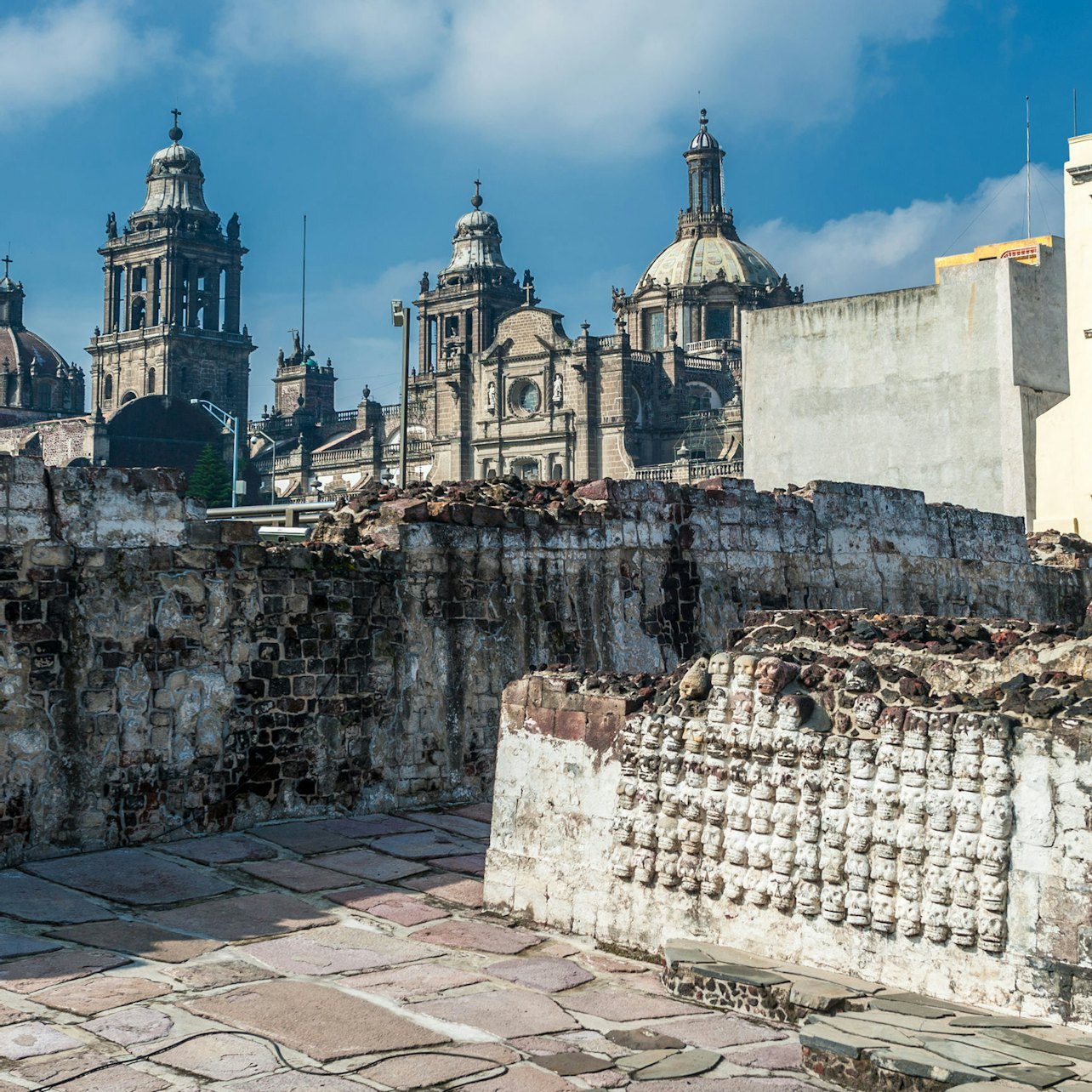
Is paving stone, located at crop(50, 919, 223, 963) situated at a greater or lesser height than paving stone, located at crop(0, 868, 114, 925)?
lesser

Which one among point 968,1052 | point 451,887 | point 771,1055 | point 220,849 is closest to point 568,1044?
point 771,1055

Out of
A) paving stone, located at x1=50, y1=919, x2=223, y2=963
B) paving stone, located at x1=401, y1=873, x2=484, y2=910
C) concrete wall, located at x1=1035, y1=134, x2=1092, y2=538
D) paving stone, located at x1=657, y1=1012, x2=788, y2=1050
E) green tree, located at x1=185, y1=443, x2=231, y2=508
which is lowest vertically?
paving stone, located at x1=657, y1=1012, x2=788, y2=1050

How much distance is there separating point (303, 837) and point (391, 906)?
5.09ft

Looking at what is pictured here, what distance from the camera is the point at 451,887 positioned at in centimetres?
720

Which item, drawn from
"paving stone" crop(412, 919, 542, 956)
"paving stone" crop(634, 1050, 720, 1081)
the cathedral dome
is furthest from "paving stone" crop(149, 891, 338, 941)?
the cathedral dome

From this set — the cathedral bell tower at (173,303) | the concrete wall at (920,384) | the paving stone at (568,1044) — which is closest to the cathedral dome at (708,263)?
the cathedral bell tower at (173,303)

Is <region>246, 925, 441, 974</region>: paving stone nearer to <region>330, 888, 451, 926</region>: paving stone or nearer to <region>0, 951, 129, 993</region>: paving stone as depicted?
<region>330, 888, 451, 926</region>: paving stone

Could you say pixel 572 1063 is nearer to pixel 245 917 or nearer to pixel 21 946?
pixel 245 917

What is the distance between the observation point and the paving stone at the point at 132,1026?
16.3 feet

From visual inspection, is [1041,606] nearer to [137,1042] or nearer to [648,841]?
[648,841]

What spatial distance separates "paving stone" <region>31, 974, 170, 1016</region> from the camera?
5.25 metres

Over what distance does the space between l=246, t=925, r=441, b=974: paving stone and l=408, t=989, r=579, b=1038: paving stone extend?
55 cm

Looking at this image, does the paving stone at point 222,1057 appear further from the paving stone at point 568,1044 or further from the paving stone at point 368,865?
the paving stone at point 368,865

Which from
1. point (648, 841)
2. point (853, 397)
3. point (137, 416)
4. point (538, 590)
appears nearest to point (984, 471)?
point (853, 397)
